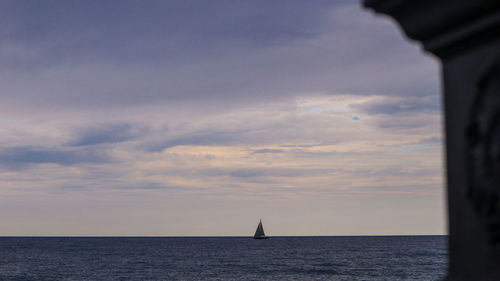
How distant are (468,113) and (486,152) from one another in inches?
7.7

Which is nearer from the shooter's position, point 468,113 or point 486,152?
point 486,152

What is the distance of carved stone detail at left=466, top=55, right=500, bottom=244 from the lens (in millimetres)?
2021

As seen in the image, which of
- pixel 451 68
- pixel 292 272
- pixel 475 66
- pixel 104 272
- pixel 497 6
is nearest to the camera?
pixel 497 6

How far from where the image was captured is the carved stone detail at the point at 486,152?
2.02 metres

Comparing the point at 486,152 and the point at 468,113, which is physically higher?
the point at 468,113

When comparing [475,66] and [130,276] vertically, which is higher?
[475,66]

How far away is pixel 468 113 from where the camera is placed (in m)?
2.19

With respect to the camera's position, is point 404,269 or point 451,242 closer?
point 451,242

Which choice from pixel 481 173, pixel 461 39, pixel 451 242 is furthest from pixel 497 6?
pixel 451 242

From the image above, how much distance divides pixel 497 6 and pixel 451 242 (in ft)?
3.26

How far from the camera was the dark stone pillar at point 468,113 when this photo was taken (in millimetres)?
2053

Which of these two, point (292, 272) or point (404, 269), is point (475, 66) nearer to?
point (292, 272)

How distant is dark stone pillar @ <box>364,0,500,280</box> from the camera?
2.05m

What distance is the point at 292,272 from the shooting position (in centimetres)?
5978
